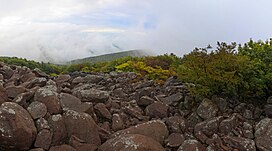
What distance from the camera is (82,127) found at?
7.09 m

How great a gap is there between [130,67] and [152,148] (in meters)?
9.53

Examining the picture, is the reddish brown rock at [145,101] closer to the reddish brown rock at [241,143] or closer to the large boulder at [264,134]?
the reddish brown rock at [241,143]

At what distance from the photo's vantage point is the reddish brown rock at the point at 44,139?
259 inches

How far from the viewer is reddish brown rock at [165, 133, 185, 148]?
7.14 metres

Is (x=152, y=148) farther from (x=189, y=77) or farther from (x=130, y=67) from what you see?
(x=130, y=67)

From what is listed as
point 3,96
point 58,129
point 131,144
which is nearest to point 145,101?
point 131,144

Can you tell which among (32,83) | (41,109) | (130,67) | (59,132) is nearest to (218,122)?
(59,132)

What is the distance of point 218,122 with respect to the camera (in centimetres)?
749

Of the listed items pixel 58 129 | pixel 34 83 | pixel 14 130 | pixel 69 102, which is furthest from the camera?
pixel 34 83

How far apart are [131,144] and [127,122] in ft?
4.57

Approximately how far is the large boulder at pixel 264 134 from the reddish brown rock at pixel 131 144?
2.15 meters

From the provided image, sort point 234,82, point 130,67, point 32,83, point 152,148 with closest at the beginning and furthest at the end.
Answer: point 152,148 → point 234,82 → point 32,83 → point 130,67

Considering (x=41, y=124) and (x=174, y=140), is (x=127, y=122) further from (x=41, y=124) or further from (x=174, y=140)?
(x=41, y=124)

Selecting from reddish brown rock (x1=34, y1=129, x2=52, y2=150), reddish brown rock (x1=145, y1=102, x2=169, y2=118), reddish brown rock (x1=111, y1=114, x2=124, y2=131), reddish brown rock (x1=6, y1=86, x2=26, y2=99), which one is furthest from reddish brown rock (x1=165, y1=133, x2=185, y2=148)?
reddish brown rock (x1=6, y1=86, x2=26, y2=99)
